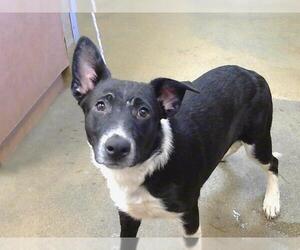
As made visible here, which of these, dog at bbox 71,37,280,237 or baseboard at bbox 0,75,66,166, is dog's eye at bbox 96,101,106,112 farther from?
baseboard at bbox 0,75,66,166

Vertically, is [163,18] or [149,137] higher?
[149,137]

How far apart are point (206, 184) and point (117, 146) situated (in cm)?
106

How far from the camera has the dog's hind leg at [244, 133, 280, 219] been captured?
2109mm

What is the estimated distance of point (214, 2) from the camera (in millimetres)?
4398

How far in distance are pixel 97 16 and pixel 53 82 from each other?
132 cm

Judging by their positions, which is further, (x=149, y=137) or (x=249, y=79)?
(x=249, y=79)

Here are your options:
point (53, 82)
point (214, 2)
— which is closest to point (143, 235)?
point (53, 82)

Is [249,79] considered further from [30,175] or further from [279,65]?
[279,65]

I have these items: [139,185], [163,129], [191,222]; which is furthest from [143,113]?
[191,222]

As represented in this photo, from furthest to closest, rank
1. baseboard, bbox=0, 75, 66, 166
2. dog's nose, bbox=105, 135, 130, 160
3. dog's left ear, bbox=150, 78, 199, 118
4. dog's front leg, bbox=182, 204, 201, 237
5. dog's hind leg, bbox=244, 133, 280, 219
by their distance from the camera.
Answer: baseboard, bbox=0, 75, 66, 166
dog's hind leg, bbox=244, 133, 280, 219
dog's front leg, bbox=182, 204, 201, 237
dog's left ear, bbox=150, 78, 199, 118
dog's nose, bbox=105, 135, 130, 160

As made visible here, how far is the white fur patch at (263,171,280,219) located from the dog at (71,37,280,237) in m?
0.17

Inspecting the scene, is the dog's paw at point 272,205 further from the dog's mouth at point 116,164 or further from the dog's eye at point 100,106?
the dog's eye at point 100,106

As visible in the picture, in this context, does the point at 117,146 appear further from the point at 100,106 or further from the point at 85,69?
the point at 85,69

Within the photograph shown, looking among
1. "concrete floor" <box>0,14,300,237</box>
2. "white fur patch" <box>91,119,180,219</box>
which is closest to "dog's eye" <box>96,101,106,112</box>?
"white fur patch" <box>91,119,180,219</box>
